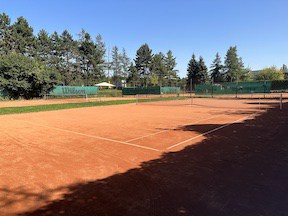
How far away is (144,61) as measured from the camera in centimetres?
7450

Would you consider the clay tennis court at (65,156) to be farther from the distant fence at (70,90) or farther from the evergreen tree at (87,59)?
the evergreen tree at (87,59)

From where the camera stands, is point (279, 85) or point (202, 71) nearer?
point (279, 85)

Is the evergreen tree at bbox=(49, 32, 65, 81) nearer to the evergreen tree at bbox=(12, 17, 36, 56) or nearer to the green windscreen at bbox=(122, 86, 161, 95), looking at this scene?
the evergreen tree at bbox=(12, 17, 36, 56)

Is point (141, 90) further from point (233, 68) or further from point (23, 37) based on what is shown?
point (233, 68)

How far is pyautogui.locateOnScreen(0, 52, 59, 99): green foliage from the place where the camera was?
28078mm

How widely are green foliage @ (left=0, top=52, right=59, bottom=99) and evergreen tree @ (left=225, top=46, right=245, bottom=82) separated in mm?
65293

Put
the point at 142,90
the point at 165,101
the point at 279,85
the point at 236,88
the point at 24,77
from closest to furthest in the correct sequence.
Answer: the point at 165,101, the point at 24,77, the point at 236,88, the point at 279,85, the point at 142,90

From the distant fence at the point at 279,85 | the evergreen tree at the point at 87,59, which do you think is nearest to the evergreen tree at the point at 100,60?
the evergreen tree at the point at 87,59

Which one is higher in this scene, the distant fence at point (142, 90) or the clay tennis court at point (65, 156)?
the distant fence at point (142, 90)

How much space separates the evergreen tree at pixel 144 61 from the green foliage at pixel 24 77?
149 feet

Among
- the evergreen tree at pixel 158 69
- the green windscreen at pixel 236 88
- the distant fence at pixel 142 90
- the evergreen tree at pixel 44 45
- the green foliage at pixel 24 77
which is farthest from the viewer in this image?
the evergreen tree at pixel 158 69

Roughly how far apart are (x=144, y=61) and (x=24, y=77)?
50.1 metres

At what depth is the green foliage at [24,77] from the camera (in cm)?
2808

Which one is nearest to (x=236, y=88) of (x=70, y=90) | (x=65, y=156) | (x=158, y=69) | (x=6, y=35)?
(x=70, y=90)
